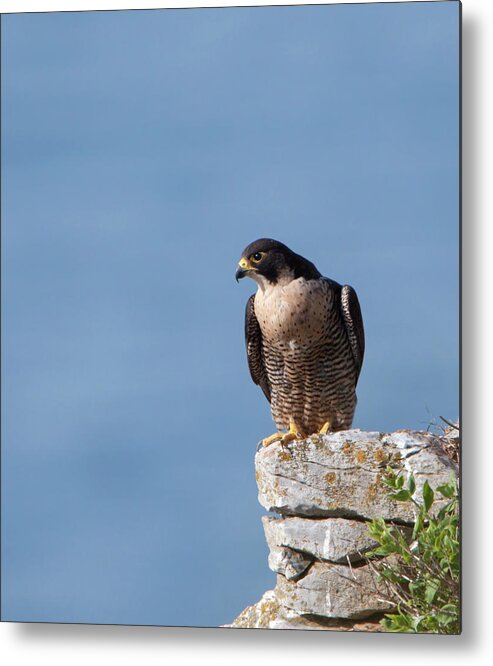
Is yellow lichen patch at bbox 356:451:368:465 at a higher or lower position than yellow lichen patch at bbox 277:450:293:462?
lower

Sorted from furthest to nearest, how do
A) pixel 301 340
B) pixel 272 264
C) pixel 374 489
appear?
pixel 301 340, pixel 272 264, pixel 374 489

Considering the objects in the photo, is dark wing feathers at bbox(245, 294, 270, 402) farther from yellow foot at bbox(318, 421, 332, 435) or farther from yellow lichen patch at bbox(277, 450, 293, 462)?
yellow lichen patch at bbox(277, 450, 293, 462)

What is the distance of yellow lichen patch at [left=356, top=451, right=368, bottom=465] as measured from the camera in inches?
178

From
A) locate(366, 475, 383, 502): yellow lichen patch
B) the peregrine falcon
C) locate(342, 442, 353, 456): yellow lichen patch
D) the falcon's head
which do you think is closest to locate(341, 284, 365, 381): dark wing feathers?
the peregrine falcon

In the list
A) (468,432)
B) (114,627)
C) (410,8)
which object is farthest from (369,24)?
(114,627)

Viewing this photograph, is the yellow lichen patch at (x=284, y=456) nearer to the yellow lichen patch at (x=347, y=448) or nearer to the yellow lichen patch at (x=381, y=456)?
the yellow lichen patch at (x=347, y=448)

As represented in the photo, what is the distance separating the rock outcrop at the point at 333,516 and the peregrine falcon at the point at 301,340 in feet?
1.12

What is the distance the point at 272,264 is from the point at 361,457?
83 centimetres

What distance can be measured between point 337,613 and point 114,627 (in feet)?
2.69

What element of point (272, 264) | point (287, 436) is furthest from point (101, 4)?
point (287, 436)

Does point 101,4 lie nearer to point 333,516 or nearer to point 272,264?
point 272,264

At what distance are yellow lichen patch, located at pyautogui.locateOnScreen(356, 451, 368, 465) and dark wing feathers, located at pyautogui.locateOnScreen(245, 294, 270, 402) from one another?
75 centimetres

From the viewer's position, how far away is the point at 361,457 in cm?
454

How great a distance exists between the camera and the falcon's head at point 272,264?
188 inches
